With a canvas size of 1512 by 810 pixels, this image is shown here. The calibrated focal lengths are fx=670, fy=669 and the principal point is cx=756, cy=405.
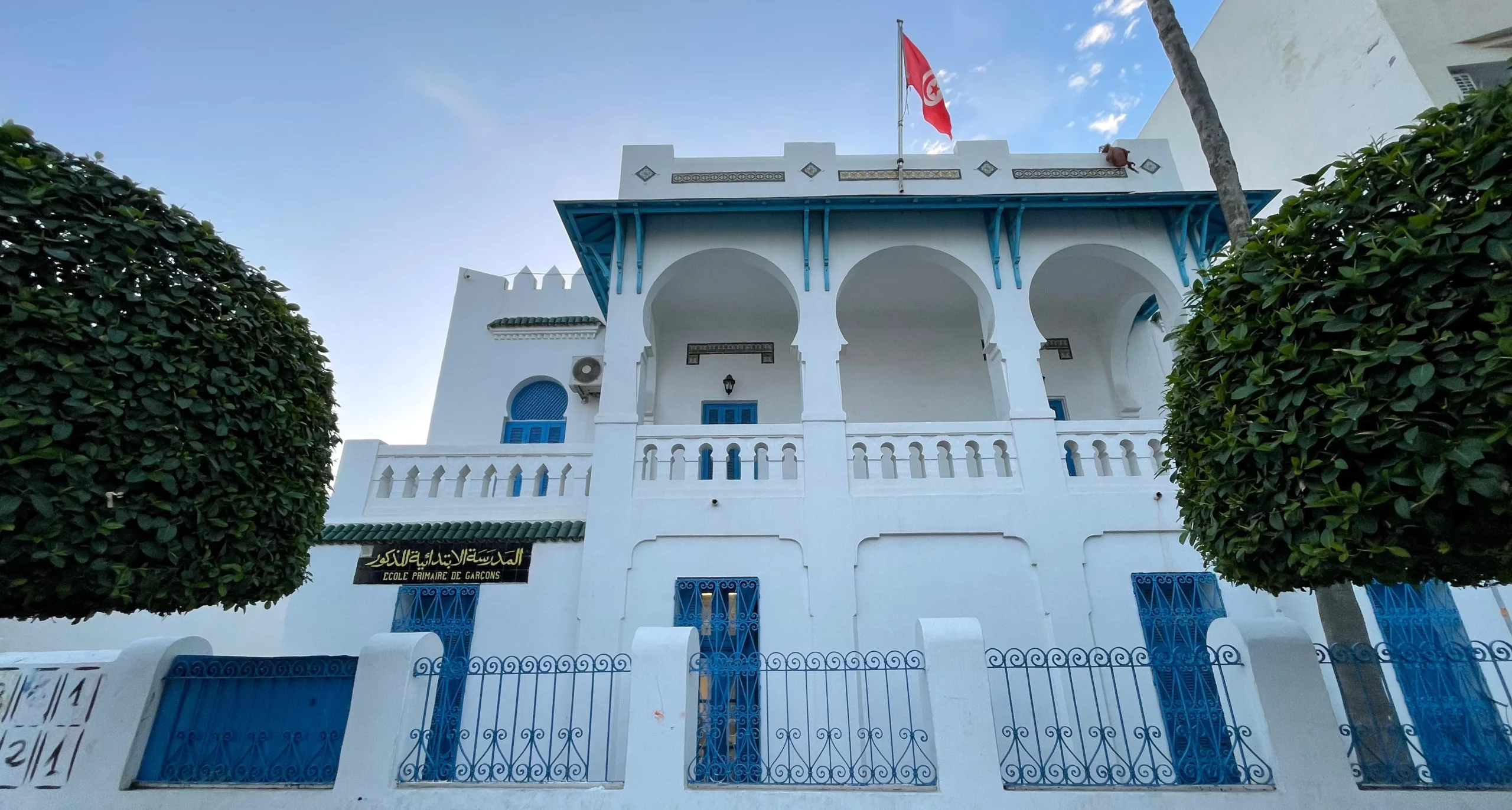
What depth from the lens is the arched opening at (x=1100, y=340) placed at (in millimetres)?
9648

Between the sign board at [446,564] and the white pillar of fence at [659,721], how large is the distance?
329cm

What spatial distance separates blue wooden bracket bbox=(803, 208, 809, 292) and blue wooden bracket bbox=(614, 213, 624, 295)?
2.28 m

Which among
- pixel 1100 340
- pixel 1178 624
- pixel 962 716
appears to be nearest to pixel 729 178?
pixel 1100 340

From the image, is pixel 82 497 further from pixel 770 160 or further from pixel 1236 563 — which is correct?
pixel 770 160

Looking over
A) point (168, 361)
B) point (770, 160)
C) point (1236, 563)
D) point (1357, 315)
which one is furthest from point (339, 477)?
point (1357, 315)

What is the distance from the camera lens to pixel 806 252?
829 cm

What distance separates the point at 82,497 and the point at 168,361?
2.44 ft

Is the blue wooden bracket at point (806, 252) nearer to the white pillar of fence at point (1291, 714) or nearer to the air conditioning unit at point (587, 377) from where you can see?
the air conditioning unit at point (587, 377)

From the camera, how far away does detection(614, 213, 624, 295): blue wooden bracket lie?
27.5 feet

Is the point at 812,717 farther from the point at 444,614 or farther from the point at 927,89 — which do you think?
the point at 927,89

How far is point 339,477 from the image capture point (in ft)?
25.2

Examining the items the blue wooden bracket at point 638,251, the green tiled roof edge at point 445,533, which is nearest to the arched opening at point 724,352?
the blue wooden bracket at point 638,251

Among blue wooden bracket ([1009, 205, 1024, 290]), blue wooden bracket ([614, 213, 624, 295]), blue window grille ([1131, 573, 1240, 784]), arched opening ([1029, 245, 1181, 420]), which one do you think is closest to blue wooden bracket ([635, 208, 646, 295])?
blue wooden bracket ([614, 213, 624, 295])

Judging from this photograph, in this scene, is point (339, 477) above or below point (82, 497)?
above
